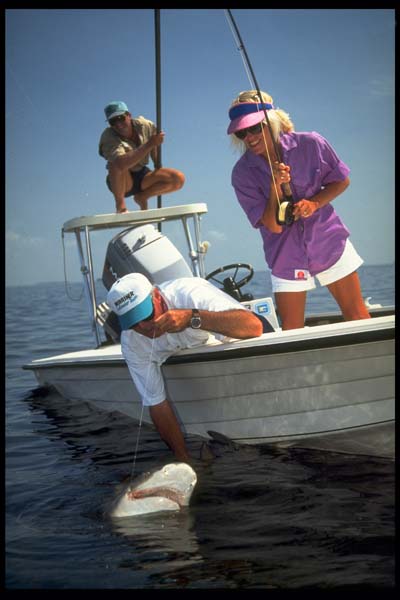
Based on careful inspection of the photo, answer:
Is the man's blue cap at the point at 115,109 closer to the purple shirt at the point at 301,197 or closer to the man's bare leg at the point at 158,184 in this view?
the man's bare leg at the point at 158,184

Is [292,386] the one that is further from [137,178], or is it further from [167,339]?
[137,178]

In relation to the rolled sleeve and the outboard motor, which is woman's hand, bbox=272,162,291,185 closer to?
the rolled sleeve

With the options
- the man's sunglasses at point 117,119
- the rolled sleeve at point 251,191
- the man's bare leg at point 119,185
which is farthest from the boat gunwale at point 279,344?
the man's sunglasses at point 117,119

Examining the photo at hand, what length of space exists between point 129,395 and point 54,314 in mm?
13797

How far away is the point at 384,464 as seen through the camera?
15.4 ft

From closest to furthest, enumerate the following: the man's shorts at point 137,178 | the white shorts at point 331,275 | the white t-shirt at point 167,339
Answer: the white t-shirt at point 167,339, the white shorts at point 331,275, the man's shorts at point 137,178

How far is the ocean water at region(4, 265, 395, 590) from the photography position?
3.31 metres

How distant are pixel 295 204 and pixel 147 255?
5.91ft

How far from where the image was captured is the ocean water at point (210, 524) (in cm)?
331

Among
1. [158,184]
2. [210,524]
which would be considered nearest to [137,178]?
[158,184]

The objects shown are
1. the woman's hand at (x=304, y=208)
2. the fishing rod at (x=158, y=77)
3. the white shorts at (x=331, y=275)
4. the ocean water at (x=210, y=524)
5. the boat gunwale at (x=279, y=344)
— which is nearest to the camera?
the ocean water at (x=210, y=524)

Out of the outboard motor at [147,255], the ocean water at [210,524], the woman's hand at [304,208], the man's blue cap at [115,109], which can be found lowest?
the ocean water at [210,524]

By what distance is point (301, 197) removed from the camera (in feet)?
15.8

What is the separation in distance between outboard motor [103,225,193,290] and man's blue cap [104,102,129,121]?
0.94 m
